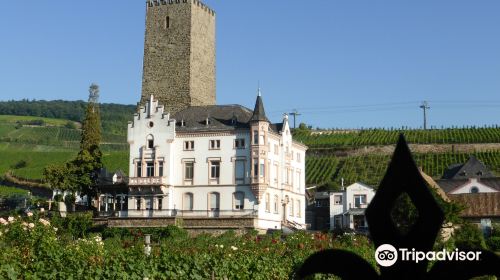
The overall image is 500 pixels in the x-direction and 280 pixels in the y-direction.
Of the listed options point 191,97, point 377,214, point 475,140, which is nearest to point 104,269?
point 377,214

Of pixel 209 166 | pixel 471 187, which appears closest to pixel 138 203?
pixel 209 166

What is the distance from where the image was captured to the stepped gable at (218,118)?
190 feet

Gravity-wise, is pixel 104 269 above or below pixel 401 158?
below

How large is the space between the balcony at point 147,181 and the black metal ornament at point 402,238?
52725 mm

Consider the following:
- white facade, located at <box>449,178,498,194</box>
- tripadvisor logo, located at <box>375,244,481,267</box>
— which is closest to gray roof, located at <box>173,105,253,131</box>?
white facade, located at <box>449,178,498,194</box>

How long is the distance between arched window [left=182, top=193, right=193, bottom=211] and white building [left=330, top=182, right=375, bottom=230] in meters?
14.2

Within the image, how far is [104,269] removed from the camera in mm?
16359

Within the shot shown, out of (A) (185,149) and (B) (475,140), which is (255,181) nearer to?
(A) (185,149)

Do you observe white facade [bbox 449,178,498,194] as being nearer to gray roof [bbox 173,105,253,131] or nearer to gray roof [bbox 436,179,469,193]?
gray roof [bbox 436,179,469,193]

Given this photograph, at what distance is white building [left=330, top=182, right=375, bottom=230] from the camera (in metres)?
65.9

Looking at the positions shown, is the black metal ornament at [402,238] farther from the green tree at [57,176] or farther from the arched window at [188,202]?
the green tree at [57,176]

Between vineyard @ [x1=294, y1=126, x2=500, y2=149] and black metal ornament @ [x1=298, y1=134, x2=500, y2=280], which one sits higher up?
vineyard @ [x1=294, y1=126, x2=500, y2=149]

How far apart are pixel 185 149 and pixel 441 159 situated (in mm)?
47953

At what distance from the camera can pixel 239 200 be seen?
56.8 metres
